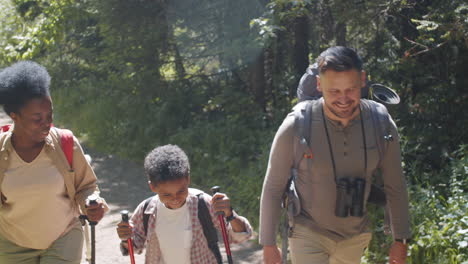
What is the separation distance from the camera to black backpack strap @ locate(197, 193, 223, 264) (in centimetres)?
362

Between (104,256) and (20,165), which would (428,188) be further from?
(20,165)

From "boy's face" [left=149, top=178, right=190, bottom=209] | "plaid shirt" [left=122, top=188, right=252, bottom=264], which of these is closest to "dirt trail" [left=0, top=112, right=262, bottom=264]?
"plaid shirt" [left=122, top=188, right=252, bottom=264]

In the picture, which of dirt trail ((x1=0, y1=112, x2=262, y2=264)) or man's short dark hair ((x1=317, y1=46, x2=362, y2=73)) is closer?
man's short dark hair ((x1=317, y1=46, x2=362, y2=73))

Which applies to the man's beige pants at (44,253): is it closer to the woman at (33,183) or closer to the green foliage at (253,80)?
the woman at (33,183)

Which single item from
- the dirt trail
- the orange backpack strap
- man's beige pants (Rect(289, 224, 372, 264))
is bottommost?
the dirt trail

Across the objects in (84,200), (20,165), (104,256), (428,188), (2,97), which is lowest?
(104,256)

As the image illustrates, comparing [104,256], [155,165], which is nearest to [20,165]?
[155,165]

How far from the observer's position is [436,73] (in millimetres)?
7676

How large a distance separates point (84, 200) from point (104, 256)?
362cm

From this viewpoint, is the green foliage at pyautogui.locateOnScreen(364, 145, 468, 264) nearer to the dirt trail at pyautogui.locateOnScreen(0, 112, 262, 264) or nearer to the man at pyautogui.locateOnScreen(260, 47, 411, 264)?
the dirt trail at pyautogui.locateOnScreen(0, 112, 262, 264)

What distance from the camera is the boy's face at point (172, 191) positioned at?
3.60 metres

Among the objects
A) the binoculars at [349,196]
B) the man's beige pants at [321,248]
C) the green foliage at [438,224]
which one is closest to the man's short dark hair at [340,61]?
the binoculars at [349,196]

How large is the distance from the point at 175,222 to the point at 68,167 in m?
0.77

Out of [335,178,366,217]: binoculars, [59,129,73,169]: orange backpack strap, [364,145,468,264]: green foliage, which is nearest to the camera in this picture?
[335,178,366,217]: binoculars
